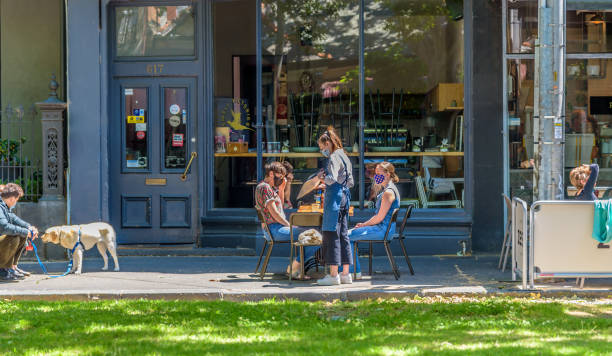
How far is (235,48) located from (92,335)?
20.4 feet

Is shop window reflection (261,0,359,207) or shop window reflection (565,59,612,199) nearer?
shop window reflection (565,59,612,199)

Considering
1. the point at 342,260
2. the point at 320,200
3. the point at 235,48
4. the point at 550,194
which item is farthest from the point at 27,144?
the point at 550,194

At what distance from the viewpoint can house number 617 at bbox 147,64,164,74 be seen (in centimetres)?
1205

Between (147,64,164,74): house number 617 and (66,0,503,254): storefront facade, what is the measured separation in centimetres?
2

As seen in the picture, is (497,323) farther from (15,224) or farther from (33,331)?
(15,224)

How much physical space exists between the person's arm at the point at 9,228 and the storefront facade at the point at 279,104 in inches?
83.2

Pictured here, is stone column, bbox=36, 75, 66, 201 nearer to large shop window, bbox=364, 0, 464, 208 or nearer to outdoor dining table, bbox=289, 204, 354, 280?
outdoor dining table, bbox=289, 204, 354, 280

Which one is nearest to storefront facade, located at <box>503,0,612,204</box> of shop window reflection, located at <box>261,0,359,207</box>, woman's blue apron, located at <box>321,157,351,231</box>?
shop window reflection, located at <box>261,0,359,207</box>

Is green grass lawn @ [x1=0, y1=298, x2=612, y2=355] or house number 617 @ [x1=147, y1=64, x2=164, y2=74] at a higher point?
house number 617 @ [x1=147, y1=64, x2=164, y2=74]

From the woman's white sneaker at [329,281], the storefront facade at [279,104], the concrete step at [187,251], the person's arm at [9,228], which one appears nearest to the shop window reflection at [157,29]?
the storefront facade at [279,104]

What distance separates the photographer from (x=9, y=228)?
31.3ft

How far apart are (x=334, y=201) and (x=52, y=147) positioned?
176 inches

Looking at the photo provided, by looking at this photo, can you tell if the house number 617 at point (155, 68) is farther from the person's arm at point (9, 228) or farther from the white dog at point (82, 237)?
the person's arm at point (9, 228)

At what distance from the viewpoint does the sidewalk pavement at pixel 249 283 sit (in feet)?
28.7
